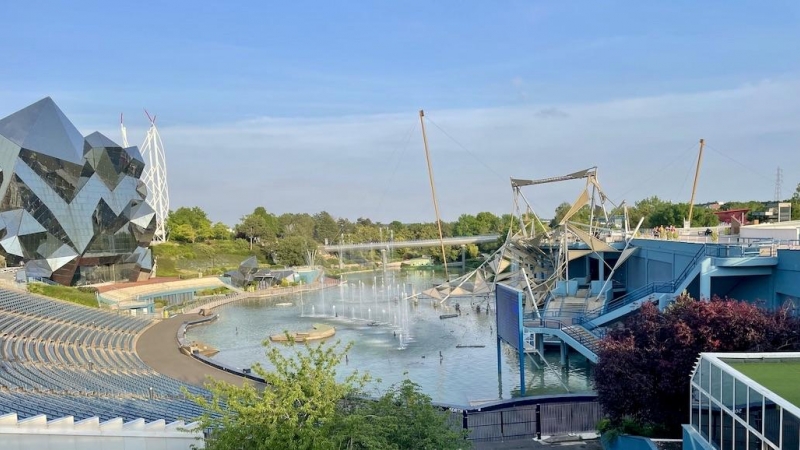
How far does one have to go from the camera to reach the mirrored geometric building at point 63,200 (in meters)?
54.2

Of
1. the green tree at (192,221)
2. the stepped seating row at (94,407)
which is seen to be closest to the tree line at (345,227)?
the green tree at (192,221)

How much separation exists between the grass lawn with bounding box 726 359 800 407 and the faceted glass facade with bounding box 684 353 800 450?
0.13 m

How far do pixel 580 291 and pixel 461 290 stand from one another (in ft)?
27.9

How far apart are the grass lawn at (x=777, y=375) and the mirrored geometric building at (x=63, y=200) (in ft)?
194

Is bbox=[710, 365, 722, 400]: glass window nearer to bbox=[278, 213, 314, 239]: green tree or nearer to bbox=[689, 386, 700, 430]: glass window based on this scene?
bbox=[689, 386, 700, 430]: glass window

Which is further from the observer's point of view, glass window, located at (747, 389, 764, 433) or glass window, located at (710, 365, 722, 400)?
glass window, located at (710, 365, 722, 400)

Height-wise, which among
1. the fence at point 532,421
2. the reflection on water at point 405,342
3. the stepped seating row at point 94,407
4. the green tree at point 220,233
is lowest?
the reflection on water at point 405,342

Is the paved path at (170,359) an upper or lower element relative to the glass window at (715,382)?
lower

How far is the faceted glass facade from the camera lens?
7.84m

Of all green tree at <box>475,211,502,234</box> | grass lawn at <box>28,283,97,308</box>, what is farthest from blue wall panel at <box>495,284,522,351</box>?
green tree at <box>475,211,502,234</box>

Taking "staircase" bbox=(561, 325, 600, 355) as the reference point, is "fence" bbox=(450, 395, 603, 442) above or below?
below

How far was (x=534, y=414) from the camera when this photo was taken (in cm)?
1773

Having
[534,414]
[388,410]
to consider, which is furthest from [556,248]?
[388,410]

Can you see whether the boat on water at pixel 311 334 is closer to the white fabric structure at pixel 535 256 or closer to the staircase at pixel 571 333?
the white fabric structure at pixel 535 256
